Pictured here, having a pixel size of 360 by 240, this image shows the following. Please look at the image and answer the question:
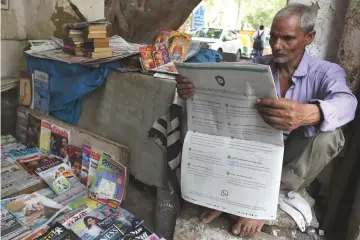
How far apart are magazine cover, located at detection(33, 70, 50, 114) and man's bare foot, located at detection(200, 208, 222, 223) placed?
1.65 meters

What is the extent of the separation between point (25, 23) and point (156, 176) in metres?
2.03

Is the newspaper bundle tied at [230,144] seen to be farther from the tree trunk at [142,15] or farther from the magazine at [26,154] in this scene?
the tree trunk at [142,15]

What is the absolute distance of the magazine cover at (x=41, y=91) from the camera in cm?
239

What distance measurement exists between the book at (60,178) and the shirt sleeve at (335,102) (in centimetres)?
169

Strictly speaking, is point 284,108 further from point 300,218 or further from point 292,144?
point 300,218

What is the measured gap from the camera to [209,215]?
153cm

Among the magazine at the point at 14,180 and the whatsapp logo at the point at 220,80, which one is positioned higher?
the whatsapp logo at the point at 220,80

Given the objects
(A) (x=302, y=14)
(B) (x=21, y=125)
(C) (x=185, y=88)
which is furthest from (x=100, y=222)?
(A) (x=302, y=14)

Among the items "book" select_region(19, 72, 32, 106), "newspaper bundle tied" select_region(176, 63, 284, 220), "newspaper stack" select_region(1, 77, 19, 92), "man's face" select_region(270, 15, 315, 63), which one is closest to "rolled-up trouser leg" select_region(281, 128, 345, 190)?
"newspaper bundle tied" select_region(176, 63, 284, 220)

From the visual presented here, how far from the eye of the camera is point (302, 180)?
1378mm

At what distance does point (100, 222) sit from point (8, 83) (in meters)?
1.65

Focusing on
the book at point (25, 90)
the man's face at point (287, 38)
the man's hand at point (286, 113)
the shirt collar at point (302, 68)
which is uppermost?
the man's face at point (287, 38)

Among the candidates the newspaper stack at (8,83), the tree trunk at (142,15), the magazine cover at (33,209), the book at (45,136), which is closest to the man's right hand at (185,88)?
the magazine cover at (33,209)

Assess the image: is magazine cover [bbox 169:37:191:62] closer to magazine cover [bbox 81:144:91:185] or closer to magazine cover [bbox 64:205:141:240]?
magazine cover [bbox 81:144:91:185]
